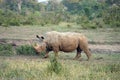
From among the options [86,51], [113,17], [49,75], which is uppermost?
[49,75]

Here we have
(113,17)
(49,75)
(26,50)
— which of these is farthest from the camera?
(113,17)

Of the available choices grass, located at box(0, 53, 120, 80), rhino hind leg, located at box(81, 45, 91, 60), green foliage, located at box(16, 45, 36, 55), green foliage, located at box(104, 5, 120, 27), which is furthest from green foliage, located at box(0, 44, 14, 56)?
green foliage, located at box(104, 5, 120, 27)

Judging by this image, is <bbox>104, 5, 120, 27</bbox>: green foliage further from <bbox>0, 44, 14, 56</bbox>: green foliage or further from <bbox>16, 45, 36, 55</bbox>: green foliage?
<bbox>0, 44, 14, 56</bbox>: green foliage

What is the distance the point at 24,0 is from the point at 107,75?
1486 inches

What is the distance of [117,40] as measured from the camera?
63.6ft

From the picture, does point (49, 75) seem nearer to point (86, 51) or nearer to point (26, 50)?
point (86, 51)

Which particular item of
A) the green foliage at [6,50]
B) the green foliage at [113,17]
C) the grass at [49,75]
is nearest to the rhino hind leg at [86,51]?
the grass at [49,75]

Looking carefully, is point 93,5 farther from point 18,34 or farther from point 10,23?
point 18,34

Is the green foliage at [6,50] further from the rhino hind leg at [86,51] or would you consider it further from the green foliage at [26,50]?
the rhino hind leg at [86,51]

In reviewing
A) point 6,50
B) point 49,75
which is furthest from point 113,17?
point 49,75

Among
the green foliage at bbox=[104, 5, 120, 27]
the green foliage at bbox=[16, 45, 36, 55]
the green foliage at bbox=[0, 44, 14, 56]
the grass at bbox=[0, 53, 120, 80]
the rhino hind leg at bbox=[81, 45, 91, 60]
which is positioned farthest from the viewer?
the green foliage at bbox=[104, 5, 120, 27]

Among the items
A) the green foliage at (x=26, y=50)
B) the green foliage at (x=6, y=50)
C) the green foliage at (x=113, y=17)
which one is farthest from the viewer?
the green foliage at (x=113, y=17)

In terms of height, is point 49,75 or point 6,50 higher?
point 49,75

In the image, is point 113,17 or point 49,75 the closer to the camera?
point 49,75
